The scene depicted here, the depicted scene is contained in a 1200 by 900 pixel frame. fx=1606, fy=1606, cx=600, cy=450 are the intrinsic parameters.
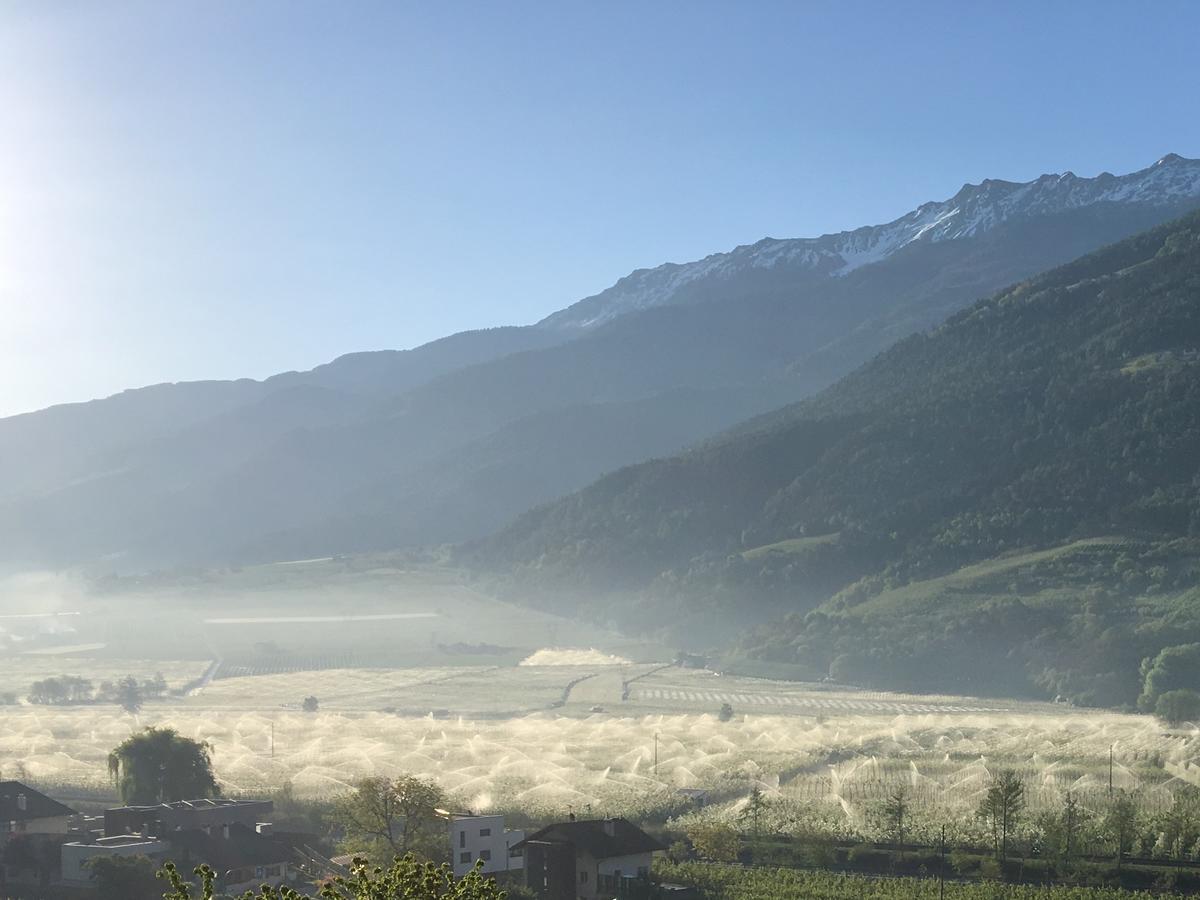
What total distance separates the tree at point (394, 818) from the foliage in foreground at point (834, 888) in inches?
431

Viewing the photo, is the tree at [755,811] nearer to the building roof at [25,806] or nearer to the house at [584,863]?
the house at [584,863]

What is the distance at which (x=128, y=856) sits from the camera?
70.0 meters

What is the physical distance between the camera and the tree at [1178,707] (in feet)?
471

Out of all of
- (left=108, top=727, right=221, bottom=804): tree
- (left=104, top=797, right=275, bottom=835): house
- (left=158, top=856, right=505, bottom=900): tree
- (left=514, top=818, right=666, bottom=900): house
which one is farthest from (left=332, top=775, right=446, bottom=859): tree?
(left=158, top=856, right=505, bottom=900): tree

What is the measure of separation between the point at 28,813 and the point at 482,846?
2531 centimetres

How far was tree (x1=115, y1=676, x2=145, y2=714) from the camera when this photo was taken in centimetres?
17225

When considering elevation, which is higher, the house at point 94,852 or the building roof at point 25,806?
the building roof at point 25,806

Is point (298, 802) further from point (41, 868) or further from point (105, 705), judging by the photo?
point (105, 705)

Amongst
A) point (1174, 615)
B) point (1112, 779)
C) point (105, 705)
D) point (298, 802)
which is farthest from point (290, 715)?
point (1174, 615)

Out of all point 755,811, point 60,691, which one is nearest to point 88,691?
point 60,691

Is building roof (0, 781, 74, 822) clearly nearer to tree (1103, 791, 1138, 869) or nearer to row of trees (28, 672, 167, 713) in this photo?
tree (1103, 791, 1138, 869)

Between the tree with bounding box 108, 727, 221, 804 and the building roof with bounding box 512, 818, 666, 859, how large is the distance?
2983 centimetres

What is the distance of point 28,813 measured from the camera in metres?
81.3

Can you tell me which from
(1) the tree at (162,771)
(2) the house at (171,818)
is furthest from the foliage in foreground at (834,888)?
(1) the tree at (162,771)
